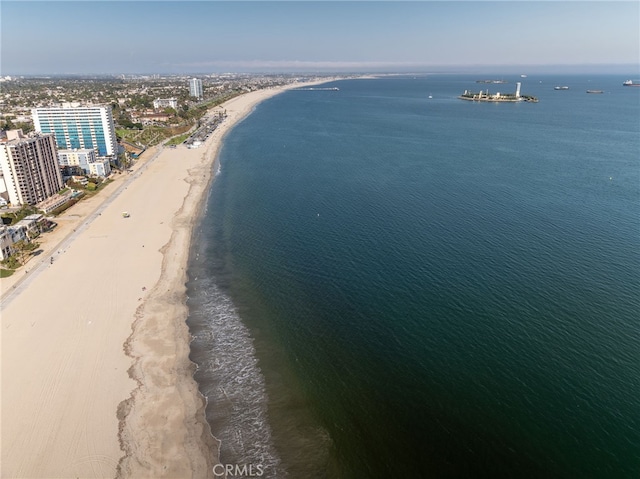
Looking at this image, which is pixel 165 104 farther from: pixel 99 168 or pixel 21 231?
pixel 21 231

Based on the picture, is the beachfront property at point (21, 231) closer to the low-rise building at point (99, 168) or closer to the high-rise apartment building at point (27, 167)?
the high-rise apartment building at point (27, 167)

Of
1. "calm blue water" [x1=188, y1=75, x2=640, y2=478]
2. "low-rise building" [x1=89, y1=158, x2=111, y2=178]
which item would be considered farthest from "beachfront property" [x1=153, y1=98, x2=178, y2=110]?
"calm blue water" [x1=188, y1=75, x2=640, y2=478]

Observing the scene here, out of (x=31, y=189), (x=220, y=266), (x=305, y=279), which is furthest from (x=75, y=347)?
(x=31, y=189)

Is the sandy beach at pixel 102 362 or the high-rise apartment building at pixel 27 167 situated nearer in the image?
the sandy beach at pixel 102 362

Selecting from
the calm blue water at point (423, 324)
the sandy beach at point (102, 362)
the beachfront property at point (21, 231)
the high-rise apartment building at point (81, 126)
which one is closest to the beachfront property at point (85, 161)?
the high-rise apartment building at point (81, 126)

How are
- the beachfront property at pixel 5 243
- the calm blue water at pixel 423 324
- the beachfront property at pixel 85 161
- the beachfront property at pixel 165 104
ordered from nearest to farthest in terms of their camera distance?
1. the calm blue water at pixel 423 324
2. the beachfront property at pixel 5 243
3. the beachfront property at pixel 85 161
4. the beachfront property at pixel 165 104

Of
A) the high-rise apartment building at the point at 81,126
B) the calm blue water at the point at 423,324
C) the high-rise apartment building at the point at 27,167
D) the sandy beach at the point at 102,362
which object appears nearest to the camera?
the sandy beach at the point at 102,362

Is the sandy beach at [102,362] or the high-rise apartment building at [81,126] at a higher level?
the high-rise apartment building at [81,126]

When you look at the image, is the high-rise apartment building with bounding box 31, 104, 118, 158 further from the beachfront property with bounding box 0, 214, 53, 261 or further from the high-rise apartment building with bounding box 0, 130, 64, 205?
the beachfront property with bounding box 0, 214, 53, 261
